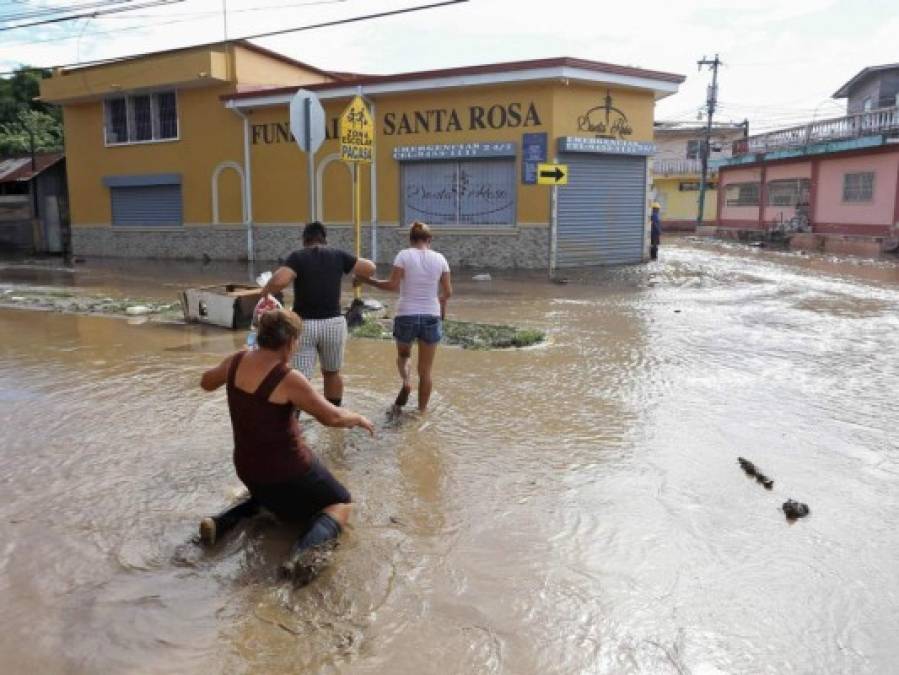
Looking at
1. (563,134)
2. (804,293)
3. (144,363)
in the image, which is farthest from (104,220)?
(804,293)

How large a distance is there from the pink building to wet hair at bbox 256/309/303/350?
83.6 feet

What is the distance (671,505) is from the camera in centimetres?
468

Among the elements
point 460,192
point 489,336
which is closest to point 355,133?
point 489,336

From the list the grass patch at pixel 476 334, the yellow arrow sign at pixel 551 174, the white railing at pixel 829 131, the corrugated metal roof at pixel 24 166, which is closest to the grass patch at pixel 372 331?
the grass patch at pixel 476 334

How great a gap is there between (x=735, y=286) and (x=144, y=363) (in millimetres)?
11783

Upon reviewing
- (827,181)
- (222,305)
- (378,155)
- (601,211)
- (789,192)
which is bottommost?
(222,305)

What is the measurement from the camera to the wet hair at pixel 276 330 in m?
3.90

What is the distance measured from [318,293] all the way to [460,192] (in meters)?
14.5

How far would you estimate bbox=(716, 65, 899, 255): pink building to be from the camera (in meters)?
26.2

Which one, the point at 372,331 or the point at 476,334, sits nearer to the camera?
the point at 476,334

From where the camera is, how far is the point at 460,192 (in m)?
19.8

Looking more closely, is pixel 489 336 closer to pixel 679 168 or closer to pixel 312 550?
pixel 312 550

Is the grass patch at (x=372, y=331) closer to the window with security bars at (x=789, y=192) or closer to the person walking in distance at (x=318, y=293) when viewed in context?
the person walking in distance at (x=318, y=293)

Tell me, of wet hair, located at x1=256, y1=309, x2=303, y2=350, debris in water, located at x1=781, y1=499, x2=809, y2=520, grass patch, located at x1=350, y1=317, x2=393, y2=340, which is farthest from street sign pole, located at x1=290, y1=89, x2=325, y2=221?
debris in water, located at x1=781, y1=499, x2=809, y2=520
